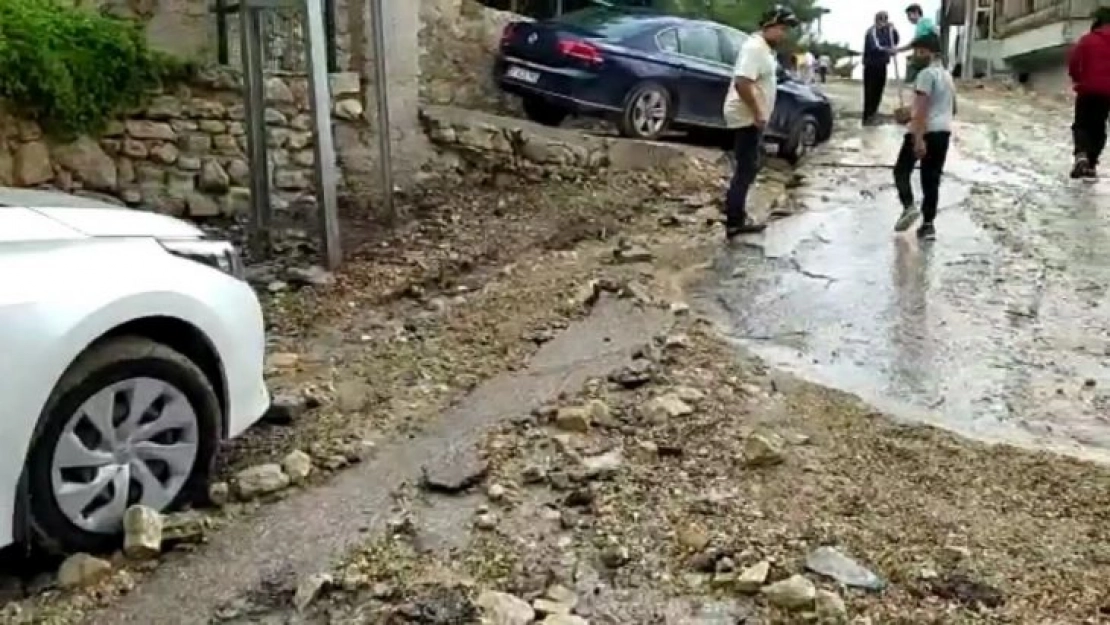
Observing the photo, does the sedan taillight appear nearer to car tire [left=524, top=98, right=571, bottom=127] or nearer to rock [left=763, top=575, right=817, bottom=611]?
car tire [left=524, top=98, right=571, bottom=127]

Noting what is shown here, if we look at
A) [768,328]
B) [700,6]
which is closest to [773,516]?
[768,328]

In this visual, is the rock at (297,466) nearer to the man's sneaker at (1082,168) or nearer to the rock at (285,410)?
the rock at (285,410)

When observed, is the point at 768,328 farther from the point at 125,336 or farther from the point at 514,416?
the point at 125,336

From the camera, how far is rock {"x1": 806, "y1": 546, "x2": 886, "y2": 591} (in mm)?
3791

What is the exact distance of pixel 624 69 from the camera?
13.0 meters

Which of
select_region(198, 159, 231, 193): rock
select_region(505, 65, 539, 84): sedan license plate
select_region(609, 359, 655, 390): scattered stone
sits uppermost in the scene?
select_region(505, 65, 539, 84): sedan license plate

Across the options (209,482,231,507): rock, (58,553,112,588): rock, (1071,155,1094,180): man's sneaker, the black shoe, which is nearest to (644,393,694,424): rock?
(209,482,231,507): rock

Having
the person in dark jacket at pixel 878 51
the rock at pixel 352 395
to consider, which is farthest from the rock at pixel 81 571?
the person in dark jacket at pixel 878 51

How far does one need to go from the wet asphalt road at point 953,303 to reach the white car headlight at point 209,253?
10.0ft

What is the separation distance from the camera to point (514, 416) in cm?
546

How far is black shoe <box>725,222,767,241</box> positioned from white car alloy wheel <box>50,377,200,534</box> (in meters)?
6.21

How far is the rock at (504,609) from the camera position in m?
3.54

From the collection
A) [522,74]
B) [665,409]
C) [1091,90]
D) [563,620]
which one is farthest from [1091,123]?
[563,620]

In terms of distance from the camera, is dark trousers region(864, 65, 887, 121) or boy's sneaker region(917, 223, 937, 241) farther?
dark trousers region(864, 65, 887, 121)
